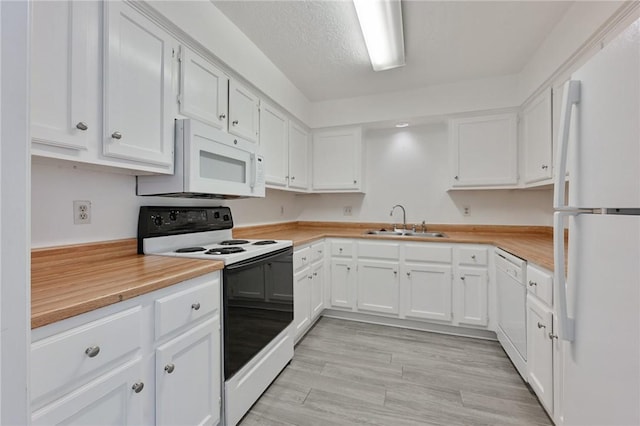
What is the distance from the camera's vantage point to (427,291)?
102 inches

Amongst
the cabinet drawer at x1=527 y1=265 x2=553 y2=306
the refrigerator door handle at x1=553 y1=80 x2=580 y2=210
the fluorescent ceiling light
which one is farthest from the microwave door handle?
the cabinet drawer at x1=527 y1=265 x2=553 y2=306

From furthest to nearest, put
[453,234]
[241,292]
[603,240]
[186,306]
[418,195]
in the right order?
[418,195], [453,234], [241,292], [186,306], [603,240]

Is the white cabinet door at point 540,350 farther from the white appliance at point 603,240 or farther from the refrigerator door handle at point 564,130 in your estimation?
the refrigerator door handle at point 564,130

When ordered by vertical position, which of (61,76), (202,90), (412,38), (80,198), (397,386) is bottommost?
(397,386)

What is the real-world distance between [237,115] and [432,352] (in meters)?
2.38

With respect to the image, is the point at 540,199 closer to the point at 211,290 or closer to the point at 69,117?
the point at 211,290

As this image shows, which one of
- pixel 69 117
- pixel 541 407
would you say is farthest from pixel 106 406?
pixel 541 407

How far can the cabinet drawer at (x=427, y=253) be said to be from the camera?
2535 mm

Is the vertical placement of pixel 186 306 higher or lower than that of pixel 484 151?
lower

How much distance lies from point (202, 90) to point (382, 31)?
4.14 ft

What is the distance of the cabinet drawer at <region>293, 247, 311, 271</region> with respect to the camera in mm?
2228

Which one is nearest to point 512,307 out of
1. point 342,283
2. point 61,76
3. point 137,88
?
point 342,283

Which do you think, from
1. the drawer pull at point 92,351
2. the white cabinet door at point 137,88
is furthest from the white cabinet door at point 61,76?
the drawer pull at point 92,351

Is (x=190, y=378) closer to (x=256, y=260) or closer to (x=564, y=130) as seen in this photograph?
(x=256, y=260)
